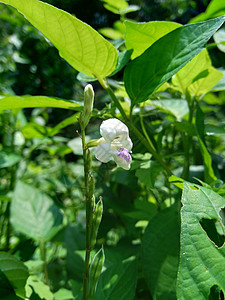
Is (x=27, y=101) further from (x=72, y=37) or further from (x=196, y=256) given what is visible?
(x=196, y=256)

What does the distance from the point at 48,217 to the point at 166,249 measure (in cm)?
37

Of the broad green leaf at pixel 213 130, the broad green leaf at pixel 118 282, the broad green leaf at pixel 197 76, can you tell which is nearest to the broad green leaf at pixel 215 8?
the broad green leaf at pixel 197 76

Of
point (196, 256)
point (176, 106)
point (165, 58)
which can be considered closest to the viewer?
point (196, 256)

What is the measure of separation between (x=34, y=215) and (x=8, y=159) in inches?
7.1

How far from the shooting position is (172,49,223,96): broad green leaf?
530 mm

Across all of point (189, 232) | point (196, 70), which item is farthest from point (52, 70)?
point (189, 232)

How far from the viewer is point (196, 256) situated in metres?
0.33

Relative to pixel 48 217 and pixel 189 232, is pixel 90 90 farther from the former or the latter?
pixel 48 217

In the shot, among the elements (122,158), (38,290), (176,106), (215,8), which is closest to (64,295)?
(38,290)

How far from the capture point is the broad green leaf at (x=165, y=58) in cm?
41

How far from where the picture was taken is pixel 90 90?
0.41 metres

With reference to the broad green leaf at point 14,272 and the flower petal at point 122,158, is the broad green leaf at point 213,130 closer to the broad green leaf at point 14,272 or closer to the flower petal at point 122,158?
the flower petal at point 122,158

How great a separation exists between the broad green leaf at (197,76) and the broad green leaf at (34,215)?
0.44 metres

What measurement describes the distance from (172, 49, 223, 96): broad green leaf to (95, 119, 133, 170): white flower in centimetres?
21
